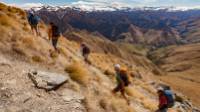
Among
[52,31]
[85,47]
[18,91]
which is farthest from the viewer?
[85,47]

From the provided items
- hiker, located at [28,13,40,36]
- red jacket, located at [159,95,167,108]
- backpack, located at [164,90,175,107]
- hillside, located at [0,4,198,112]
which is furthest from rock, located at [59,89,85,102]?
hiker, located at [28,13,40,36]

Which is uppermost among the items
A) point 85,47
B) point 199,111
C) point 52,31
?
point 52,31

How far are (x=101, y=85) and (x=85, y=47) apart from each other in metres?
10.5

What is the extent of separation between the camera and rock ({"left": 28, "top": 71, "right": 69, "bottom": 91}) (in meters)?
18.5

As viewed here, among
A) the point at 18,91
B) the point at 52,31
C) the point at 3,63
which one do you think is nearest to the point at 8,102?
the point at 18,91

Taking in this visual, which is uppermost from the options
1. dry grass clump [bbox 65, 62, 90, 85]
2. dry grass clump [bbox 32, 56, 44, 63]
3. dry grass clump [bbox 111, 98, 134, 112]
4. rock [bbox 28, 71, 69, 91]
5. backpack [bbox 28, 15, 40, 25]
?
backpack [bbox 28, 15, 40, 25]

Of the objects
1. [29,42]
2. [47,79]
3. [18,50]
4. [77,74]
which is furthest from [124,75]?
[29,42]

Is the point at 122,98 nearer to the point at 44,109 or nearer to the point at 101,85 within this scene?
the point at 101,85

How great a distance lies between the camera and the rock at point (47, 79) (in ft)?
60.6

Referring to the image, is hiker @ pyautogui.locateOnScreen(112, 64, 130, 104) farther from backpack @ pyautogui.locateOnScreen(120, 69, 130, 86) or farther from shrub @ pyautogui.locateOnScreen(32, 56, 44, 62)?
shrub @ pyautogui.locateOnScreen(32, 56, 44, 62)

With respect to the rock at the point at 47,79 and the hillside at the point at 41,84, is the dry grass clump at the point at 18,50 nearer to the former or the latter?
the hillside at the point at 41,84

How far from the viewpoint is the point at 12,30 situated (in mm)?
25250

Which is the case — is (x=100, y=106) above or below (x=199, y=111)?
above

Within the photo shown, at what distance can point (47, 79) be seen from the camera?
19.2 metres
